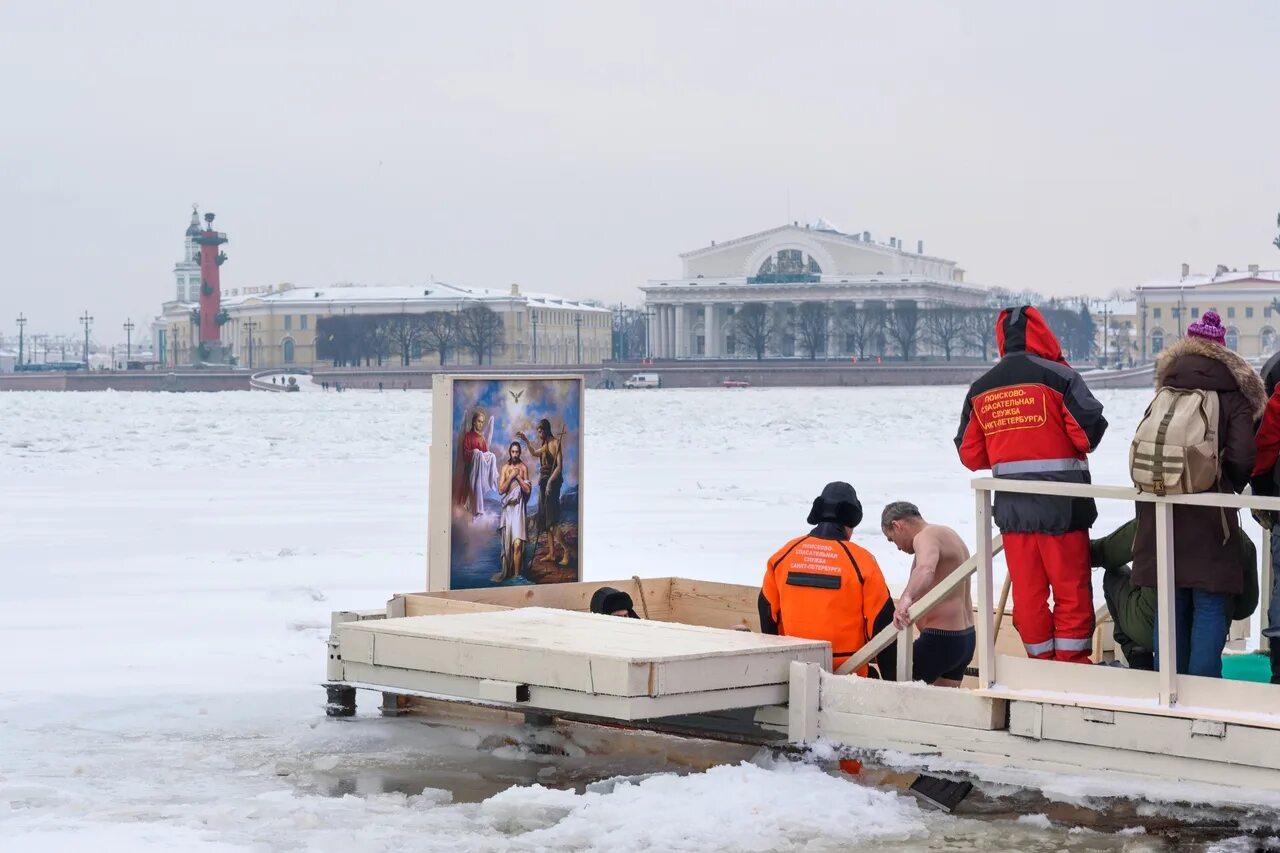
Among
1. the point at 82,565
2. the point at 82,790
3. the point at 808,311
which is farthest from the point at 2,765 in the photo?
the point at 808,311

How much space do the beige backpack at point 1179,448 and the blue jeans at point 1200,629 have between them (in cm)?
45

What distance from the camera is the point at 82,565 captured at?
14742 millimetres

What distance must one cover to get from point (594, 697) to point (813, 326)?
132644 millimetres

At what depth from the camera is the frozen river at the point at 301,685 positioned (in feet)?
22.9

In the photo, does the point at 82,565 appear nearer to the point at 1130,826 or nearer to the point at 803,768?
the point at 803,768

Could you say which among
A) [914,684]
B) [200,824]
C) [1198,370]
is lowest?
[200,824]

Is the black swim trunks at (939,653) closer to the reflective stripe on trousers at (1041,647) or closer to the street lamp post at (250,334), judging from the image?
the reflective stripe on trousers at (1041,647)

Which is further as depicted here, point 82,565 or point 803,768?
point 82,565

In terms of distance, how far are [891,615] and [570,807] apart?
184 cm

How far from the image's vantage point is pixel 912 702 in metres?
7.50

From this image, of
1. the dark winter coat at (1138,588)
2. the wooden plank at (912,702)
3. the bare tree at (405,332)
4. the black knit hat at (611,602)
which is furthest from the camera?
the bare tree at (405,332)

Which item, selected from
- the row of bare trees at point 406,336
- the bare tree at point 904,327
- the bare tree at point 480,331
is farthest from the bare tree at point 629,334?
the bare tree at point 904,327

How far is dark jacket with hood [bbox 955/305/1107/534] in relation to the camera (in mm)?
7352

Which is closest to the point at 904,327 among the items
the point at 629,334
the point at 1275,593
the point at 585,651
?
the point at 629,334
